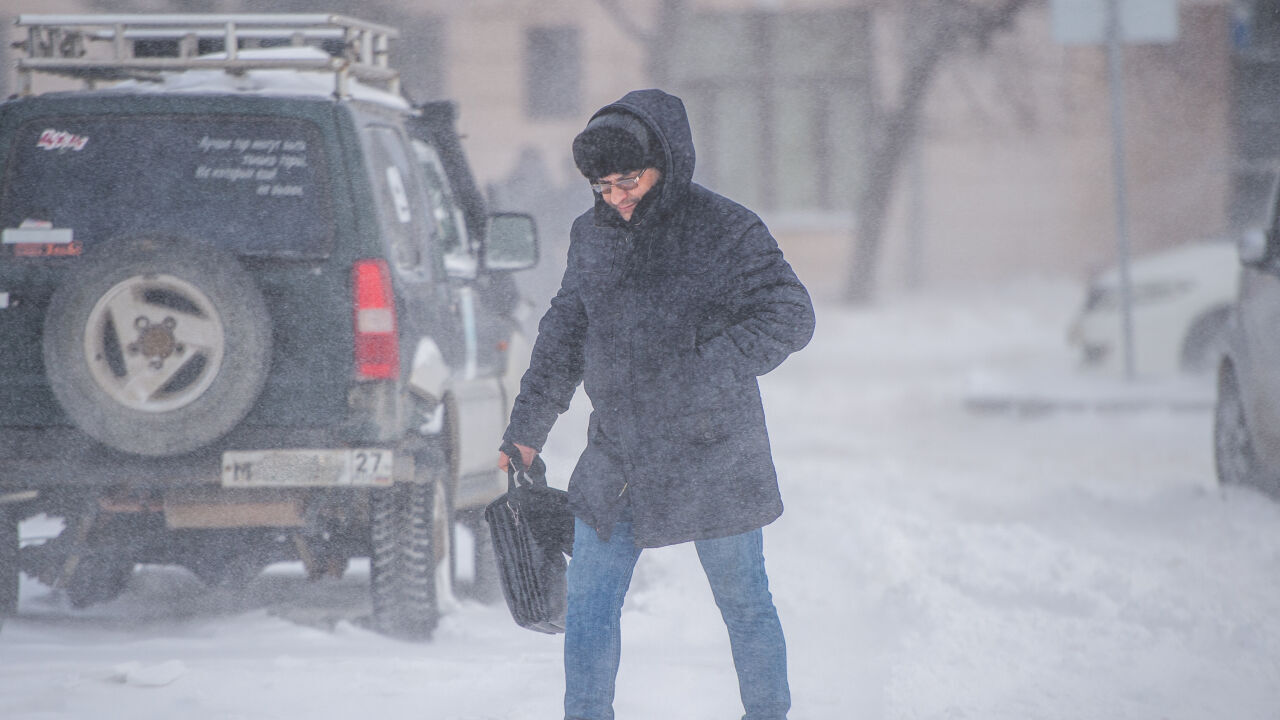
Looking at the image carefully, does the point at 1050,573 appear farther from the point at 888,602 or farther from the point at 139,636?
the point at 139,636

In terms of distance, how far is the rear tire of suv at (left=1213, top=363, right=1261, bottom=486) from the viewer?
7.85 metres

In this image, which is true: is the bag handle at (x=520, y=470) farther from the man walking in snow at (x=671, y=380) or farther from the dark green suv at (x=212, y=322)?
the dark green suv at (x=212, y=322)

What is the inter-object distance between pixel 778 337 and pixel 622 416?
0.42m

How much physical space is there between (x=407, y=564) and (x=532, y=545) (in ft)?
4.92

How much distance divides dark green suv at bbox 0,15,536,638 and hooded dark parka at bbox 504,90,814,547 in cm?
164

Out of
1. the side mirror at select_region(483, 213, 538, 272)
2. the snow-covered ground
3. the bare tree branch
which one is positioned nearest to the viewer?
the snow-covered ground

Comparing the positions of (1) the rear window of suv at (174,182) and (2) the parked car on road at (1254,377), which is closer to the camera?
(1) the rear window of suv at (174,182)

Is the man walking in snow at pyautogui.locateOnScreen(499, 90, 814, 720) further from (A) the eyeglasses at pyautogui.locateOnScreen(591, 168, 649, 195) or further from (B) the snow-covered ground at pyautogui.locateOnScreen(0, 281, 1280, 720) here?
(B) the snow-covered ground at pyautogui.locateOnScreen(0, 281, 1280, 720)

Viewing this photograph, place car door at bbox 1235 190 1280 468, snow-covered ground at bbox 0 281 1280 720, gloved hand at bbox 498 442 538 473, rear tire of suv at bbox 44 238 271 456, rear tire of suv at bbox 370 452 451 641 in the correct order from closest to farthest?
gloved hand at bbox 498 442 538 473 → snow-covered ground at bbox 0 281 1280 720 → rear tire of suv at bbox 44 238 271 456 → rear tire of suv at bbox 370 452 451 641 → car door at bbox 1235 190 1280 468

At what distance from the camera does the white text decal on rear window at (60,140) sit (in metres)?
5.25

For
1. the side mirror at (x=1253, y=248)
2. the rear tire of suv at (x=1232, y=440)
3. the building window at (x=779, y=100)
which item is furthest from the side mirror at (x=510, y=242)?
the building window at (x=779, y=100)

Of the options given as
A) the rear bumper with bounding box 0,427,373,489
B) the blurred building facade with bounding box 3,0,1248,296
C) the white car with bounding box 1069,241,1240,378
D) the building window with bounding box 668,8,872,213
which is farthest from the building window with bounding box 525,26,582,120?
the rear bumper with bounding box 0,427,373,489

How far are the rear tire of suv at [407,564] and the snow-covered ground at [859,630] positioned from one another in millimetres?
101

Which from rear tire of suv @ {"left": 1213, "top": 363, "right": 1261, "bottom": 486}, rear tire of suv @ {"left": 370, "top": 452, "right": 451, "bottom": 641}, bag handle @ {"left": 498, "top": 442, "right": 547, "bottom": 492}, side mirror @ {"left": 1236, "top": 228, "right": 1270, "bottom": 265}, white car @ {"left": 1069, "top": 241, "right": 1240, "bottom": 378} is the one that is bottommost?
white car @ {"left": 1069, "top": 241, "right": 1240, "bottom": 378}
